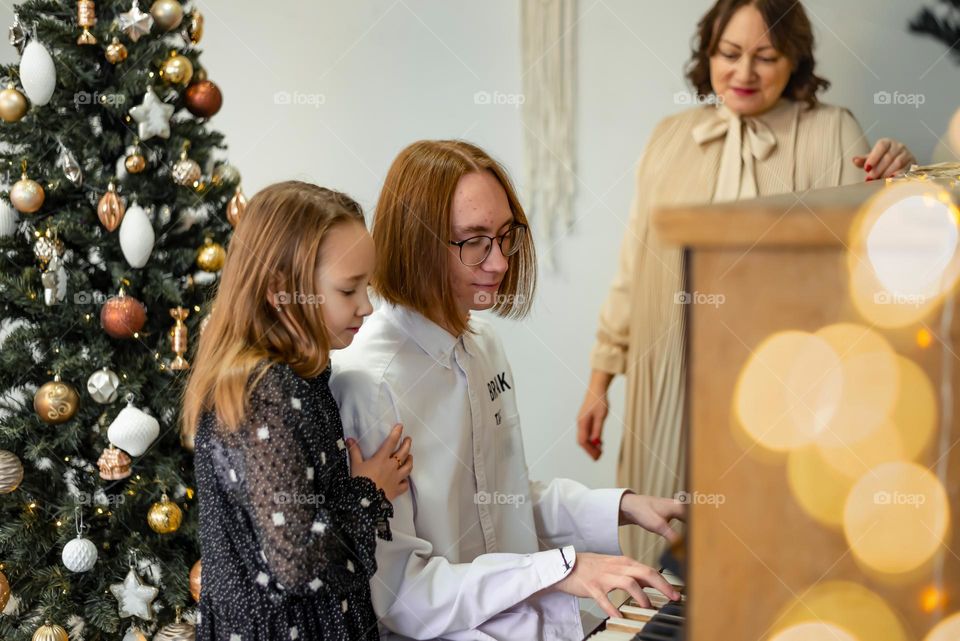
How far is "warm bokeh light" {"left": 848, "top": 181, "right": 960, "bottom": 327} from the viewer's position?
681 mm

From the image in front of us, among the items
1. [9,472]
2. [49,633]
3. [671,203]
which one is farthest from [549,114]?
[49,633]

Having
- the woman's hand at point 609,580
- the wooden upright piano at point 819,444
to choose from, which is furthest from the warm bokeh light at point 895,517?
the woman's hand at point 609,580

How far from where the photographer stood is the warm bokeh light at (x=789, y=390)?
0.73 m

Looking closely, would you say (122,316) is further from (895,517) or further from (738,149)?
(738,149)

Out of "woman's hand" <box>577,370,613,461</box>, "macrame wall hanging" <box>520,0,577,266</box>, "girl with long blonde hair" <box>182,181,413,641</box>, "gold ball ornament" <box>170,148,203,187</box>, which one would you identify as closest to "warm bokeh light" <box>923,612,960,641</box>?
"girl with long blonde hair" <box>182,181,413,641</box>

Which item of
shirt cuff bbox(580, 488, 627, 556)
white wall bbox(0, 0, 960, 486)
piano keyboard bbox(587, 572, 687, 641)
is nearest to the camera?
piano keyboard bbox(587, 572, 687, 641)

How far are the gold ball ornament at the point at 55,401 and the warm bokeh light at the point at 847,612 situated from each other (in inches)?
73.1

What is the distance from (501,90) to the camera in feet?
12.0

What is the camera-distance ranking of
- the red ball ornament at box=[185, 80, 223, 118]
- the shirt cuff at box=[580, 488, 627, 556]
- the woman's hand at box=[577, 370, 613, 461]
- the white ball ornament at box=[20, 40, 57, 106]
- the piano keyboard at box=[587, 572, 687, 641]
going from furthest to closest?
the woman's hand at box=[577, 370, 613, 461] < the red ball ornament at box=[185, 80, 223, 118] < the white ball ornament at box=[20, 40, 57, 106] < the shirt cuff at box=[580, 488, 627, 556] < the piano keyboard at box=[587, 572, 687, 641]

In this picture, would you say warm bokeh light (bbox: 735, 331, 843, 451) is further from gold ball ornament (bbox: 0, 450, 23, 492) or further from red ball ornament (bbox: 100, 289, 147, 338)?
gold ball ornament (bbox: 0, 450, 23, 492)

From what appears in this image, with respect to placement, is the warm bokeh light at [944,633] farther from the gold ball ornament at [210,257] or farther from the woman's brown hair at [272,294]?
the gold ball ornament at [210,257]

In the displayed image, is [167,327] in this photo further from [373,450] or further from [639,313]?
[639,313]

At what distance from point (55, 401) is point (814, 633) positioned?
6.16ft

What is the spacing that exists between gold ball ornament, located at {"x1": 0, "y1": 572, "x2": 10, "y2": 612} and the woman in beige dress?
6.02 ft
